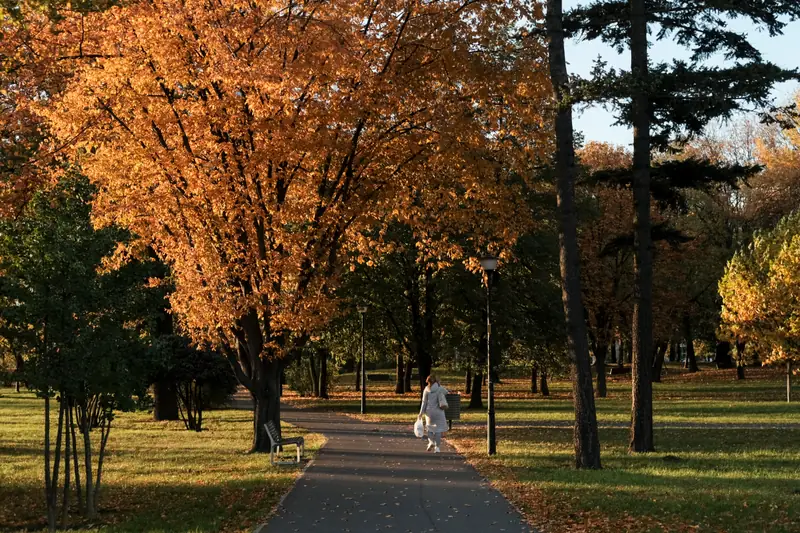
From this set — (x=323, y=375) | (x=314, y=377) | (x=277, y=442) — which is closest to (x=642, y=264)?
(x=277, y=442)

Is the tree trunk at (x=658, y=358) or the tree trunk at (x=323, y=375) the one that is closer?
the tree trunk at (x=323, y=375)

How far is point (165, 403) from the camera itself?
34.9 metres

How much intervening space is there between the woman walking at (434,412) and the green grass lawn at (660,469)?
3.10 feet

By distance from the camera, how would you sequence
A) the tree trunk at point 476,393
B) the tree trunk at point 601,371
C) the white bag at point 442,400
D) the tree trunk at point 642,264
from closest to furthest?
the tree trunk at point 642,264, the white bag at point 442,400, the tree trunk at point 476,393, the tree trunk at point 601,371

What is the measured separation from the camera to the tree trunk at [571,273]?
52.4ft

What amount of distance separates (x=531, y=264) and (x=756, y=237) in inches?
386

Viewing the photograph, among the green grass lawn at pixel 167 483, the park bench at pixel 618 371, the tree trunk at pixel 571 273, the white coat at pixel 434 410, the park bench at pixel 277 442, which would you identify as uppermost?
the tree trunk at pixel 571 273

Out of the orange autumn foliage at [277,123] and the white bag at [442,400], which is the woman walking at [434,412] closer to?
the white bag at [442,400]

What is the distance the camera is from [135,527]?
11.5 meters

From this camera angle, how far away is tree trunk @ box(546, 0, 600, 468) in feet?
52.4

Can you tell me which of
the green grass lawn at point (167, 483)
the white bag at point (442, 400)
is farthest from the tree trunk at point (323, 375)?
the white bag at point (442, 400)

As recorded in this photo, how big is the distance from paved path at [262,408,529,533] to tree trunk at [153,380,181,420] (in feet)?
51.2

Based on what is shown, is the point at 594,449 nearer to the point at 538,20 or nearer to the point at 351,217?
the point at 351,217

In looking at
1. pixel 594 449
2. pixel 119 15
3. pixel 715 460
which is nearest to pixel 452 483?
pixel 594 449
